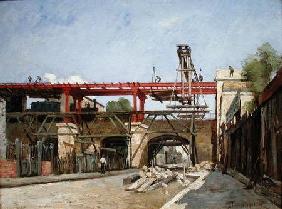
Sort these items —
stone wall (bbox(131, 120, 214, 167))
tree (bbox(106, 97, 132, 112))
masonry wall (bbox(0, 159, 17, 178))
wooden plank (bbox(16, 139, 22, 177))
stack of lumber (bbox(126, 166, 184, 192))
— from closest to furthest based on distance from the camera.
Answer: stack of lumber (bbox(126, 166, 184, 192)) < masonry wall (bbox(0, 159, 17, 178)) < wooden plank (bbox(16, 139, 22, 177)) < stone wall (bbox(131, 120, 214, 167)) < tree (bbox(106, 97, 132, 112))

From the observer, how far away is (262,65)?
22828 mm

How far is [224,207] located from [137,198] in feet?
9.80

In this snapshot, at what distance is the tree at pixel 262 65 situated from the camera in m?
Answer: 22.3

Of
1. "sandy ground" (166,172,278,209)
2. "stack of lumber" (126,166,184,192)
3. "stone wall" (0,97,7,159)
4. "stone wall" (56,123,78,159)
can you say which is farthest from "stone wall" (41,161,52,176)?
"sandy ground" (166,172,278,209)

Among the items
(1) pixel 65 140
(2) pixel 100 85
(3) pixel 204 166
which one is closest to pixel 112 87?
(2) pixel 100 85

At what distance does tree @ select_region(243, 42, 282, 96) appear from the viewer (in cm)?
2234

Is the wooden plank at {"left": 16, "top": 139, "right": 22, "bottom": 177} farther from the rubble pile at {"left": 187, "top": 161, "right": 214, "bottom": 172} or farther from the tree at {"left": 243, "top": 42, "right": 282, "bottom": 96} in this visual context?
the tree at {"left": 243, "top": 42, "right": 282, "bottom": 96}

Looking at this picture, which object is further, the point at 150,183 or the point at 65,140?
the point at 65,140

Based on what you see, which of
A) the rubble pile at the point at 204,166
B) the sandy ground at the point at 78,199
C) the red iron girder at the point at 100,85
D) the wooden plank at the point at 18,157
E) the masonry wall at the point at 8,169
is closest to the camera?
the sandy ground at the point at 78,199

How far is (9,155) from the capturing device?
15.2 metres

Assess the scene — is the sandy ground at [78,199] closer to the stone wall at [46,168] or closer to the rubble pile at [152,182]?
the rubble pile at [152,182]

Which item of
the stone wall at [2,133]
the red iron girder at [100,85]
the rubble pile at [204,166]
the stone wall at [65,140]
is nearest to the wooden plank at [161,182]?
the rubble pile at [204,166]

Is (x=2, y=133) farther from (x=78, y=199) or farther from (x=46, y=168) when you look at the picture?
(x=78, y=199)

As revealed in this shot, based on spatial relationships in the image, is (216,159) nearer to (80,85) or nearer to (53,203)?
(80,85)
